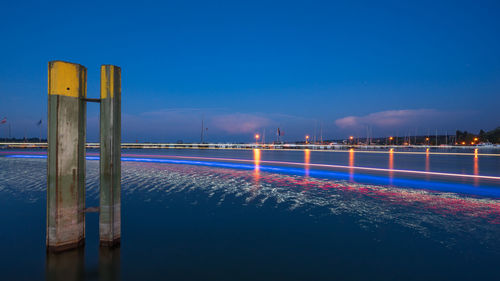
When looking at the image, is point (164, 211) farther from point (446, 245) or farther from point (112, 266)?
point (446, 245)

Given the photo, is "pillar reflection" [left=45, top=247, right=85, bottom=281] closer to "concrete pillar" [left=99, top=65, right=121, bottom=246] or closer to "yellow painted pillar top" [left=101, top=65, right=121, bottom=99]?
"concrete pillar" [left=99, top=65, right=121, bottom=246]

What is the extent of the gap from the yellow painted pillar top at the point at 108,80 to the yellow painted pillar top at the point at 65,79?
40cm

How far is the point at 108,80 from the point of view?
5051 millimetres

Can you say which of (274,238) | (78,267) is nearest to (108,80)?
(78,267)

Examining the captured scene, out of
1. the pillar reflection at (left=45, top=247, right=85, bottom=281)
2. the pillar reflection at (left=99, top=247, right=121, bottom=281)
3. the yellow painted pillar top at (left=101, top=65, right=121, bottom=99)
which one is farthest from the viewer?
the yellow painted pillar top at (left=101, top=65, right=121, bottom=99)

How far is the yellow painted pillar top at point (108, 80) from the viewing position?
16.5ft

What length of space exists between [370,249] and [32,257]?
20.7 feet

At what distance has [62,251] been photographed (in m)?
5.13

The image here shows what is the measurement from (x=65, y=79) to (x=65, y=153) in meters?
1.24

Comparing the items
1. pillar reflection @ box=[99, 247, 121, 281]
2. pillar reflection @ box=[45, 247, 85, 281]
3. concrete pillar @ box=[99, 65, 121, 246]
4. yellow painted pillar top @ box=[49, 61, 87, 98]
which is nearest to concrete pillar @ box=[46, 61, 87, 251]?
yellow painted pillar top @ box=[49, 61, 87, 98]

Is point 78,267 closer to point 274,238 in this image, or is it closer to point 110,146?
point 110,146

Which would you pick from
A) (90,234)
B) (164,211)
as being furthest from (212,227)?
(90,234)

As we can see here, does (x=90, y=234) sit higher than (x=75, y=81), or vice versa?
(x=75, y=81)

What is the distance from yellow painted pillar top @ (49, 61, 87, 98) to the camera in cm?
482
